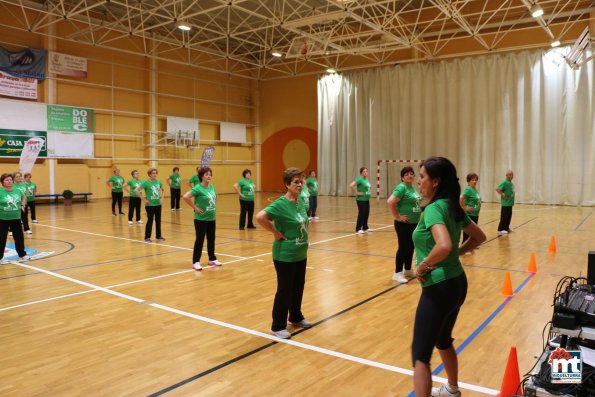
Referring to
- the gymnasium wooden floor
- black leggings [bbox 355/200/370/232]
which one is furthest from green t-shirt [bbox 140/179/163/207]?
black leggings [bbox 355/200/370/232]

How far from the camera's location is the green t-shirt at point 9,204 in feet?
29.7

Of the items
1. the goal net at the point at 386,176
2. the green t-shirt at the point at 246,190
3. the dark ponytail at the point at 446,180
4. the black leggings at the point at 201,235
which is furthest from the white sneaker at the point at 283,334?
the goal net at the point at 386,176

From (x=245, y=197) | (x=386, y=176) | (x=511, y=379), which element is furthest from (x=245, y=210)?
(x=386, y=176)

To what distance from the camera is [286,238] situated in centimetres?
493

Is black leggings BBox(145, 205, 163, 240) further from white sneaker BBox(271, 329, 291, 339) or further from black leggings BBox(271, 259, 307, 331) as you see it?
white sneaker BBox(271, 329, 291, 339)

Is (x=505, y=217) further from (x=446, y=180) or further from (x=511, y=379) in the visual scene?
(x=446, y=180)

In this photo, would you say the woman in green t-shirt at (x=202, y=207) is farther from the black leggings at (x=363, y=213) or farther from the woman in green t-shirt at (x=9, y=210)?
the black leggings at (x=363, y=213)

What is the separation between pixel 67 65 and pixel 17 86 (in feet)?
8.39

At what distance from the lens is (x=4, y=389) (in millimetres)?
3852

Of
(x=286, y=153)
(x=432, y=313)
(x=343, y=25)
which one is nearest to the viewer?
Answer: (x=432, y=313)

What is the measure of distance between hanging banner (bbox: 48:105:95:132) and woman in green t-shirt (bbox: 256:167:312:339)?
20407mm

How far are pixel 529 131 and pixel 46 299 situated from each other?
71.3 feet

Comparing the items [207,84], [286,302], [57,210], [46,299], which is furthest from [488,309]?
[207,84]

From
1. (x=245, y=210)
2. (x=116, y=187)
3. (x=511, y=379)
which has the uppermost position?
(x=116, y=187)
